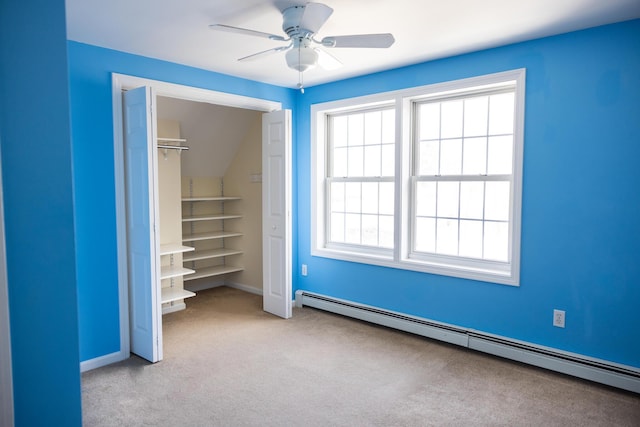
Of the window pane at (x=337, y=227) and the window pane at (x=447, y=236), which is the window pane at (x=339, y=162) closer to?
the window pane at (x=337, y=227)

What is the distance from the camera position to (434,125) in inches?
155

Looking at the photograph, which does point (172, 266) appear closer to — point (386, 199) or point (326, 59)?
point (386, 199)

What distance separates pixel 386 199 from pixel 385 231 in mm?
331

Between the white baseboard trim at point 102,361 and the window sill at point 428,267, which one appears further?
the window sill at point 428,267

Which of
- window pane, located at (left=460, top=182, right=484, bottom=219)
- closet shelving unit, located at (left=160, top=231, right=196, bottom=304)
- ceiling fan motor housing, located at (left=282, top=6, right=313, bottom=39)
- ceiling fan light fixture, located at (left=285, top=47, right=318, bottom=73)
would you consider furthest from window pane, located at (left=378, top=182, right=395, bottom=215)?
closet shelving unit, located at (left=160, top=231, right=196, bottom=304)

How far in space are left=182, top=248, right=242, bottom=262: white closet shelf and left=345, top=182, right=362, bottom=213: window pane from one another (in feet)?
5.95

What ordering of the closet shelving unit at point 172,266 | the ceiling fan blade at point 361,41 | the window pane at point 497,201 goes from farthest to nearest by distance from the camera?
the closet shelving unit at point 172,266 < the window pane at point 497,201 < the ceiling fan blade at point 361,41

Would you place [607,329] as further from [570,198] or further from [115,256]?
[115,256]

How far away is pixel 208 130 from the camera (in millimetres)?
5160

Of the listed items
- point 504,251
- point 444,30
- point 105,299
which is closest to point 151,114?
point 105,299

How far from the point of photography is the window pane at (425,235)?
13.1 feet

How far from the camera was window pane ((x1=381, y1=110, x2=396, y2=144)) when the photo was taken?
4254mm

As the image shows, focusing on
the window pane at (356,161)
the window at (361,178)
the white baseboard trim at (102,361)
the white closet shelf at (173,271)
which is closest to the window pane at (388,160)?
the window at (361,178)

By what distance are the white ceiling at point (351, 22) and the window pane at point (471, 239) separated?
1466 millimetres
